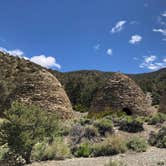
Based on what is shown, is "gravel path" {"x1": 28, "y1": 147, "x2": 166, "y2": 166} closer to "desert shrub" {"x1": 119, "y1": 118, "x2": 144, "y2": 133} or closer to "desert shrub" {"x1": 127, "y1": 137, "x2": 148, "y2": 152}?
"desert shrub" {"x1": 127, "y1": 137, "x2": 148, "y2": 152}

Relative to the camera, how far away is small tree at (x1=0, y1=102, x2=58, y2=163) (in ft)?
40.3

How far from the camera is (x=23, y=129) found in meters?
12.5

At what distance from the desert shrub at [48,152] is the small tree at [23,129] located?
0.25m

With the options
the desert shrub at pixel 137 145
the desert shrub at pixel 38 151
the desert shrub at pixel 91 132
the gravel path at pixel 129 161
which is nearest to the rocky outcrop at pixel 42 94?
the desert shrub at pixel 91 132

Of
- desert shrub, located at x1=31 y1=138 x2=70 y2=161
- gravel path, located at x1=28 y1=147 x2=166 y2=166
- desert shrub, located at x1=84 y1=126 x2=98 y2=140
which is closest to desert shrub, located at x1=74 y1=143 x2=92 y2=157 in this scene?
desert shrub, located at x1=31 y1=138 x2=70 y2=161

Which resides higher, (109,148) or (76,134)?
(76,134)

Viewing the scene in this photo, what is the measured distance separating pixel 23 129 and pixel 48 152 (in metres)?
1.21

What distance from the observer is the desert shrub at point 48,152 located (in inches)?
503

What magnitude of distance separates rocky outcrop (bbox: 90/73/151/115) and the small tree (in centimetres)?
1335

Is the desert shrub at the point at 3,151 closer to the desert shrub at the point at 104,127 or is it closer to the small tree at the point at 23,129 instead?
the small tree at the point at 23,129

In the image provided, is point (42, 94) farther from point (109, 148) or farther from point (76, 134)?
point (109, 148)

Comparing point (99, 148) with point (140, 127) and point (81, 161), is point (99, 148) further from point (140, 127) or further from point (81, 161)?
point (140, 127)

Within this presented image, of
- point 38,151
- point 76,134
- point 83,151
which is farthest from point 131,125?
point 38,151

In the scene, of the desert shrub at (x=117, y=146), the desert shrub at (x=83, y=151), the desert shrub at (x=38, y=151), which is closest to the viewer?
the desert shrub at (x=38, y=151)
